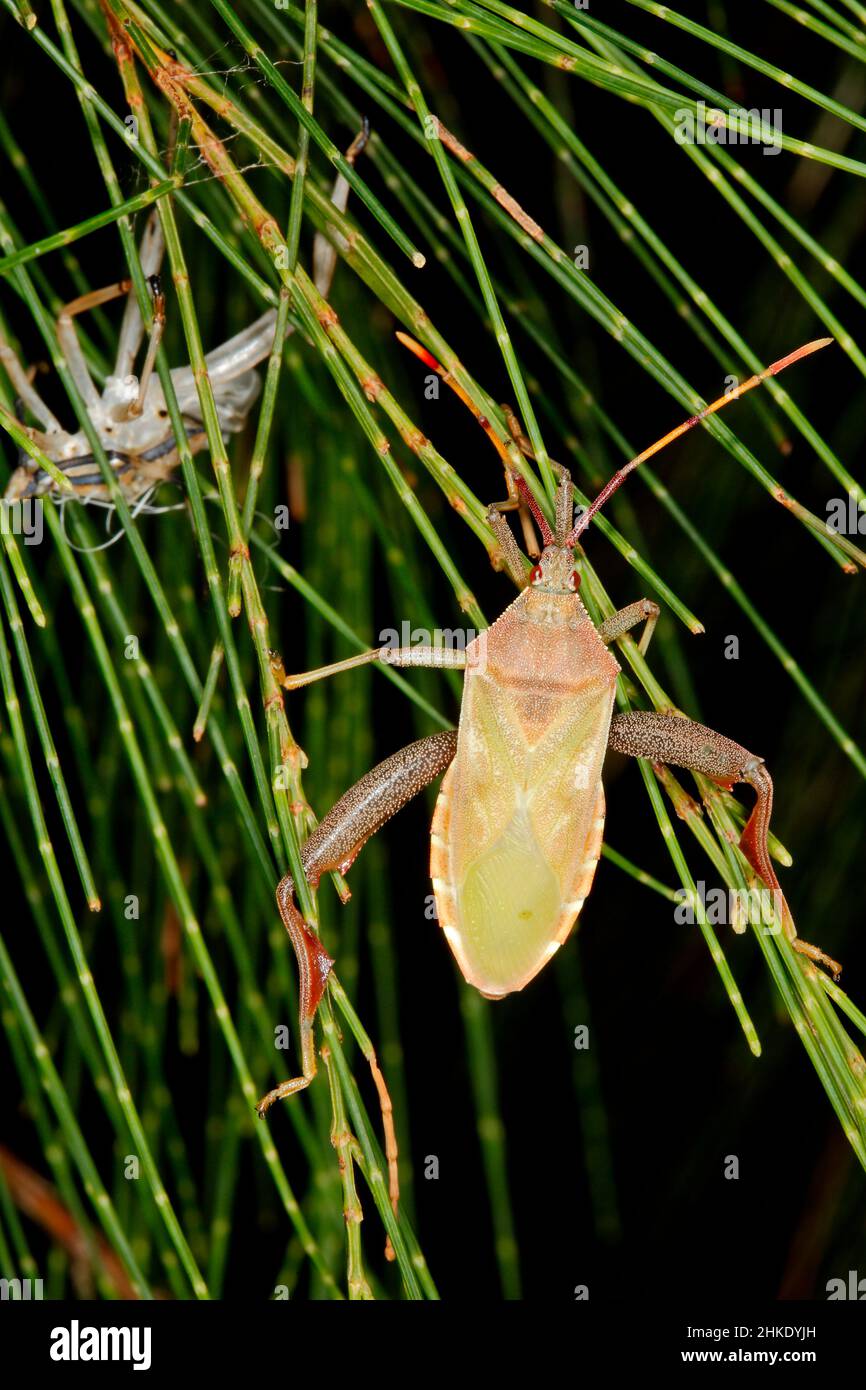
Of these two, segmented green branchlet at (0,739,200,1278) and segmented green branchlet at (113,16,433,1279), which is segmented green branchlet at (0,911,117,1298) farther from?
segmented green branchlet at (113,16,433,1279)

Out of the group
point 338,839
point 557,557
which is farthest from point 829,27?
point 338,839

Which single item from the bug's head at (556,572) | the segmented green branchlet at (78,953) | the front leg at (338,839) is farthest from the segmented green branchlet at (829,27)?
the segmented green branchlet at (78,953)

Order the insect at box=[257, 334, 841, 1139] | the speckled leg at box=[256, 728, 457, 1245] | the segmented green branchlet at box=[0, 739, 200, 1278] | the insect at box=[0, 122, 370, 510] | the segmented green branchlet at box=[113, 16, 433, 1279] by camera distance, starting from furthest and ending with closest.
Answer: the insect at box=[0, 122, 370, 510] → the segmented green branchlet at box=[0, 739, 200, 1278] → the insect at box=[257, 334, 841, 1139] → the speckled leg at box=[256, 728, 457, 1245] → the segmented green branchlet at box=[113, 16, 433, 1279]

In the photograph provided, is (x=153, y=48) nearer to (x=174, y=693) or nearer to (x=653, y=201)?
(x=174, y=693)

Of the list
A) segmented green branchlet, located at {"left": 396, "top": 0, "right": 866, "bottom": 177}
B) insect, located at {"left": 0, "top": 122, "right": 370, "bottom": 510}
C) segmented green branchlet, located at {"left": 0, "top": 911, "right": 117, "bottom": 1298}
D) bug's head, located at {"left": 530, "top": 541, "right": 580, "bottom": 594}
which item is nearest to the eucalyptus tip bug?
bug's head, located at {"left": 530, "top": 541, "right": 580, "bottom": 594}

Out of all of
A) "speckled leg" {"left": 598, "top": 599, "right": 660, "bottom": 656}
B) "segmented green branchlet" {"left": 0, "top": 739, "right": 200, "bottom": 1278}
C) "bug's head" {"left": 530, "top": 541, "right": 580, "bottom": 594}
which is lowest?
"segmented green branchlet" {"left": 0, "top": 739, "right": 200, "bottom": 1278}

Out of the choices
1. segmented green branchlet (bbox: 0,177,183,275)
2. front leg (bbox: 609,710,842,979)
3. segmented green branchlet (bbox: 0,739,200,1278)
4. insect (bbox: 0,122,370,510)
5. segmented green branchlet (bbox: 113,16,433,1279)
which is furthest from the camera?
insect (bbox: 0,122,370,510)

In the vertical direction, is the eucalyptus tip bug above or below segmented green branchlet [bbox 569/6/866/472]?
below

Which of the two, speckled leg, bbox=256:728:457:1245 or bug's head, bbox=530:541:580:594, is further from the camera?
bug's head, bbox=530:541:580:594
